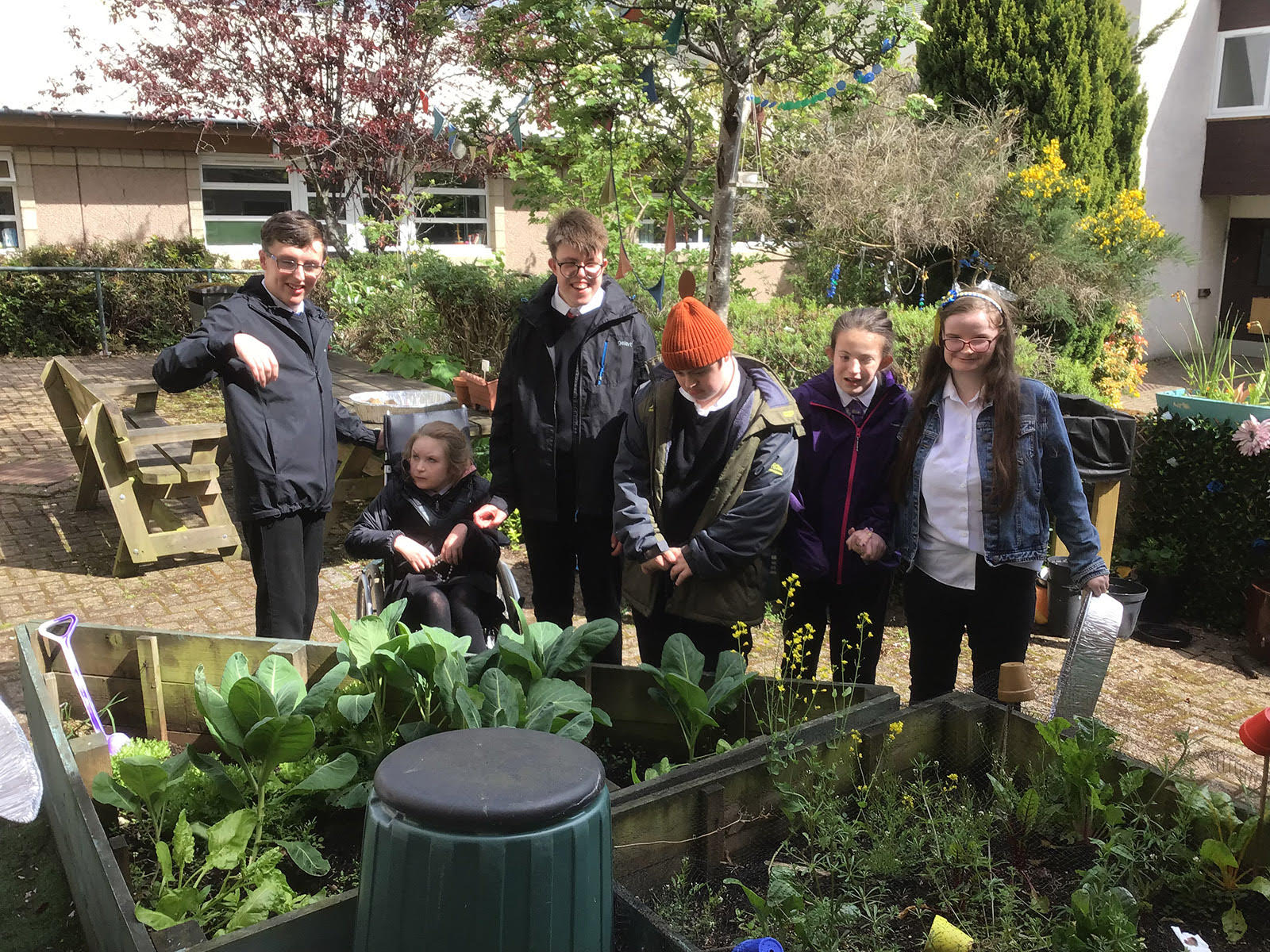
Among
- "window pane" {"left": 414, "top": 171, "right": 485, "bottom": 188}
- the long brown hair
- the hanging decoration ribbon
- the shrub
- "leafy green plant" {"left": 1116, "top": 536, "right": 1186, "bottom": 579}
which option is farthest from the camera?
"window pane" {"left": 414, "top": 171, "right": 485, "bottom": 188}

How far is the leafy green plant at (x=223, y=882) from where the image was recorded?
7.57 ft

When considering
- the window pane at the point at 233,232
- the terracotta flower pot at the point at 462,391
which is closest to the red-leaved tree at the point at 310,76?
the window pane at the point at 233,232

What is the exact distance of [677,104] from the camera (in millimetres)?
6547

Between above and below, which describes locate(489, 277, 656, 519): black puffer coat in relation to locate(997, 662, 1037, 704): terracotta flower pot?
above

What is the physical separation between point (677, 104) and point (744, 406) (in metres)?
3.69

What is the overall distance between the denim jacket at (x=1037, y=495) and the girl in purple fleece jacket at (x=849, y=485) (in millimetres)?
407

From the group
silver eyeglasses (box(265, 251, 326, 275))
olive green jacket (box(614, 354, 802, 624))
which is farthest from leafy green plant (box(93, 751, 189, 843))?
silver eyeglasses (box(265, 251, 326, 275))

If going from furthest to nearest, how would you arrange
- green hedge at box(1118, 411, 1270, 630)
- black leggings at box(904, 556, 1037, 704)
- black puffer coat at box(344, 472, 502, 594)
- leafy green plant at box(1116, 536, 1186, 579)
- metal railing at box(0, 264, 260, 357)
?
metal railing at box(0, 264, 260, 357) < leafy green plant at box(1116, 536, 1186, 579) < green hedge at box(1118, 411, 1270, 630) < black puffer coat at box(344, 472, 502, 594) < black leggings at box(904, 556, 1037, 704)

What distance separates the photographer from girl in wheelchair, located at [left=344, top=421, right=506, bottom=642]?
154 inches

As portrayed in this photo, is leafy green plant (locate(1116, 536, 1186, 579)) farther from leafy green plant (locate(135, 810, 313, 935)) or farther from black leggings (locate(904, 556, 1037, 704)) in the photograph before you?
leafy green plant (locate(135, 810, 313, 935))

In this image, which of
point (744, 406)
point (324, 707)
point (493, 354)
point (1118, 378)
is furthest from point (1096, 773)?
point (1118, 378)

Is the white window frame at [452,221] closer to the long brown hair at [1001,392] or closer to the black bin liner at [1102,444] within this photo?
the black bin liner at [1102,444]

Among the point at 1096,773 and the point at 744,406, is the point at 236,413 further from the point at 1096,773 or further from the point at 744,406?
the point at 1096,773

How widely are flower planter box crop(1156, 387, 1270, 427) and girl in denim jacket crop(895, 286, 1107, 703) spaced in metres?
3.04
